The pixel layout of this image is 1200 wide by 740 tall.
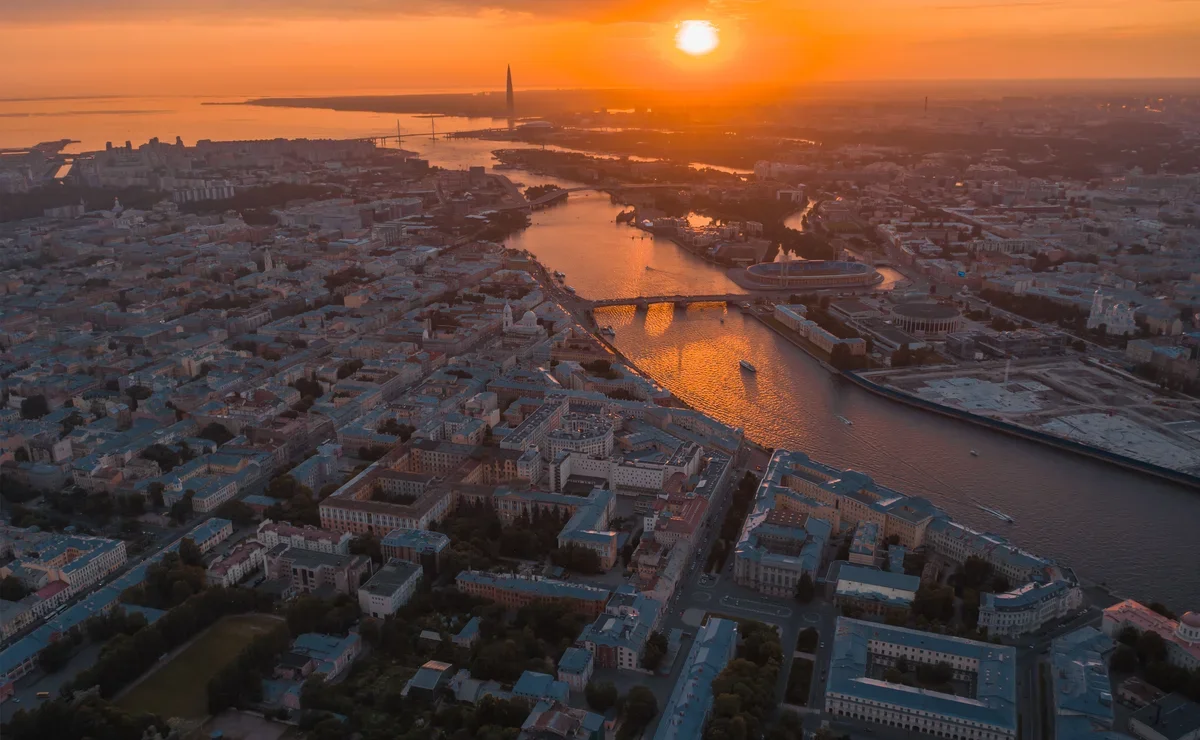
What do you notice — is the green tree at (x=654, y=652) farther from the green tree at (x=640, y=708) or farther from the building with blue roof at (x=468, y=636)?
the building with blue roof at (x=468, y=636)

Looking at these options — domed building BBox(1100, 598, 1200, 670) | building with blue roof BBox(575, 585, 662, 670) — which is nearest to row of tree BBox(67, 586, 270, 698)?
building with blue roof BBox(575, 585, 662, 670)

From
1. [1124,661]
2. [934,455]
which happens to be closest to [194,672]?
[1124,661]

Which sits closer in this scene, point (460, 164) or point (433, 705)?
point (433, 705)

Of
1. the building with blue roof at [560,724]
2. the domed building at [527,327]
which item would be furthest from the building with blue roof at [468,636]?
the domed building at [527,327]

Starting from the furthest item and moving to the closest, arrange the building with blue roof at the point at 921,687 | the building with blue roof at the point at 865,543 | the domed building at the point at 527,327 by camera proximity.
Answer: the domed building at the point at 527,327 → the building with blue roof at the point at 865,543 → the building with blue roof at the point at 921,687

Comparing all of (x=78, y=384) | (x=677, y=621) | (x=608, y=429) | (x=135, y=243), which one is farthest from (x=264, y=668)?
(x=135, y=243)

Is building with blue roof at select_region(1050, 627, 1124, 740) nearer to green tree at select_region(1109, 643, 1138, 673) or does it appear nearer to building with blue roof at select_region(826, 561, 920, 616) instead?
green tree at select_region(1109, 643, 1138, 673)

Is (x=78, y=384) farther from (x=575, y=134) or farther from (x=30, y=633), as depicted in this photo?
(x=575, y=134)
